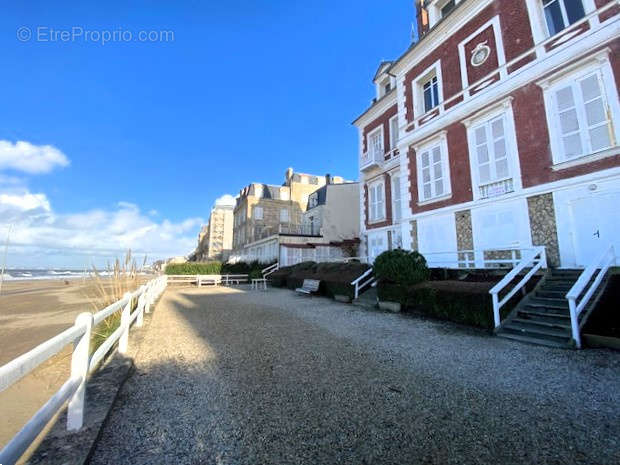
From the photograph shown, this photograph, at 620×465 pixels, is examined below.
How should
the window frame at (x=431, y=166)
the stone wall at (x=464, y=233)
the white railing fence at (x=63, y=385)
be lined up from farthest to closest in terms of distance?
1. the window frame at (x=431, y=166)
2. the stone wall at (x=464, y=233)
3. the white railing fence at (x=63, y=385)

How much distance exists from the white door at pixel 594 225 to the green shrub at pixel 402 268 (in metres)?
3.70

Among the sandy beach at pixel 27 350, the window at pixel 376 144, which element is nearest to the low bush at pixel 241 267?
the window at pixel 376 144

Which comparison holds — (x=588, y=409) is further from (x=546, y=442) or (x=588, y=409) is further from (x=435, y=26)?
(x=435, y=26)

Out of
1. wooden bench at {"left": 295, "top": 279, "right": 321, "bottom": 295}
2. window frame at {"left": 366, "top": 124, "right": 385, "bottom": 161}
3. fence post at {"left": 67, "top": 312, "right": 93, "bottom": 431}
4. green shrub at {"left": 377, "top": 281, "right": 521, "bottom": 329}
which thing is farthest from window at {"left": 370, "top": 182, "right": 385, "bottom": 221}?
fence post at {"left": 67, "top": 312, "right": 93, "bottom": 431}

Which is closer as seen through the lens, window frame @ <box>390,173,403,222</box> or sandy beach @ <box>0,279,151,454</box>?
sandy beach @ <box>0,279,151,454</box>

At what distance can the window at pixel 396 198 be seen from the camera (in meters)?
15.0

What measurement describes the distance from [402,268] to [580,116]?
20.0ft

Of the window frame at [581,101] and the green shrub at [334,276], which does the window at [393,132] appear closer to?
the green shrub at [334,276]

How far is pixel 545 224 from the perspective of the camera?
8117mm

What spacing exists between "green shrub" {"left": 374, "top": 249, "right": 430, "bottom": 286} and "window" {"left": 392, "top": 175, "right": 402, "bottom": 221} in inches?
262

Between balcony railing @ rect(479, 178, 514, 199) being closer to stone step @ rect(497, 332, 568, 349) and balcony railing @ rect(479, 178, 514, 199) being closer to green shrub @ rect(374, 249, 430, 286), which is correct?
green shrub @ rect(374, 249, 430, 286)

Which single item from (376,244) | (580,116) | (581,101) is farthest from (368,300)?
(581,101)

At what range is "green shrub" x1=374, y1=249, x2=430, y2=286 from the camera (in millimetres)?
8195

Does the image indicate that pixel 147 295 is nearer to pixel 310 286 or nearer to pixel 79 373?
pixel 79 373
